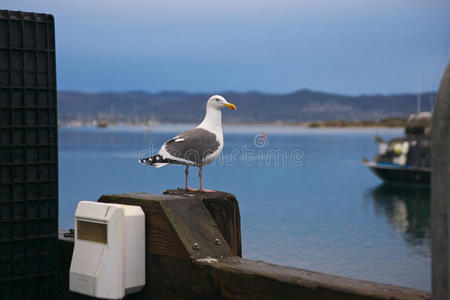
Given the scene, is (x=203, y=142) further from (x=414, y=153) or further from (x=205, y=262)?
(x=414, y=153)

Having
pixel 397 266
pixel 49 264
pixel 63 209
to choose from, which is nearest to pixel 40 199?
pixel 49 264

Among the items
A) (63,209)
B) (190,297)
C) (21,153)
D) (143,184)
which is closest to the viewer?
(190,297)

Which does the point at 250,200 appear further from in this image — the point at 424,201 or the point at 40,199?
the point at 40,199

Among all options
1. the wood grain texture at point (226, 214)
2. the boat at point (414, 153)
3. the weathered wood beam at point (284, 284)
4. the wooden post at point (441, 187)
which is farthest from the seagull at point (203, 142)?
the boat at point (414, 153)

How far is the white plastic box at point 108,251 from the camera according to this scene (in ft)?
11.0

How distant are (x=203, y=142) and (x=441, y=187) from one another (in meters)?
2.51

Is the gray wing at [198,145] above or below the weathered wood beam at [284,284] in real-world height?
above

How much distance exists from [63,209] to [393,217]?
23066 mm

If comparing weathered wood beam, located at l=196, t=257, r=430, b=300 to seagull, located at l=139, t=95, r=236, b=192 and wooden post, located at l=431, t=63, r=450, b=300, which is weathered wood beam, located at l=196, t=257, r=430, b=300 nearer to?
wooden post, located at l=431, t=63, r=450, b=300

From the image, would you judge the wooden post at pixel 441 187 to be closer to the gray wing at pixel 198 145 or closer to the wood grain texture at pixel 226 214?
the wood grain texture at pixel 226 214

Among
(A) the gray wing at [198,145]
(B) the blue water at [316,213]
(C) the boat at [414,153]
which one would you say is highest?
(A) the gray wing at [198,145]

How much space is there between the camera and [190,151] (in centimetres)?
476

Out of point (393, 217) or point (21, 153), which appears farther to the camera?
point (393, 217)

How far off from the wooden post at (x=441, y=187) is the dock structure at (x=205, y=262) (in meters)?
0.34
